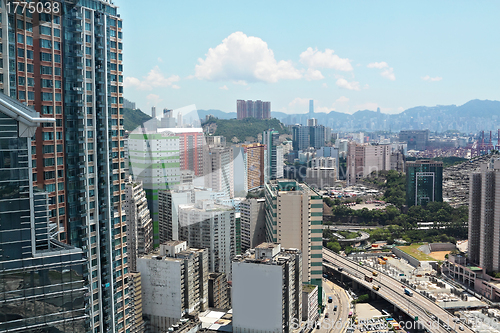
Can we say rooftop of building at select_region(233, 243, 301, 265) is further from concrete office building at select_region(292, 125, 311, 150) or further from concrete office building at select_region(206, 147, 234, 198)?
concrete office building at select_region(292, 125, 311, 150)

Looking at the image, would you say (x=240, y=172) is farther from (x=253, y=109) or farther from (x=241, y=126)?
(x=253, y=109)

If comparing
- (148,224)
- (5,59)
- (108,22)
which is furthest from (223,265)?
(5,59)

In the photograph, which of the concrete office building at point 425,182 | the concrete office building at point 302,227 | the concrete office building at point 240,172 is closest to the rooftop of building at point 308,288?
the concrete office building at point 302,227

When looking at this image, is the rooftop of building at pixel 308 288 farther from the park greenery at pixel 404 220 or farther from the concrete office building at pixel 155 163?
the park greenery at pixel 404 220

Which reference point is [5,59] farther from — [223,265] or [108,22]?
[223,265]

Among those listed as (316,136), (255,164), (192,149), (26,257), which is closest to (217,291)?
(192,149)

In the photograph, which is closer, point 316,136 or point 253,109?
point 253,109
